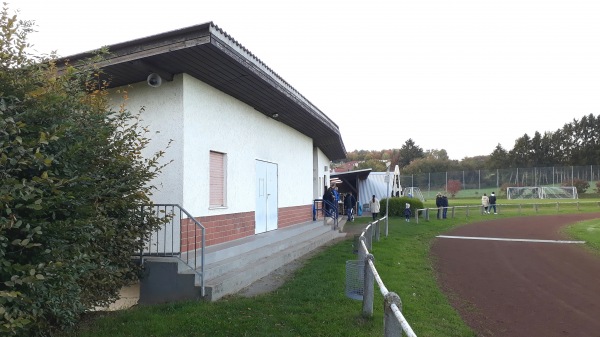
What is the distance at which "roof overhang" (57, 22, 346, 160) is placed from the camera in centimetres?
723

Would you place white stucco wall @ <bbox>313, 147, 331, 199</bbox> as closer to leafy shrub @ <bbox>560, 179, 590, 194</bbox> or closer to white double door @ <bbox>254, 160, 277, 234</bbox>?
white double door @ <bbox>254, 160, 277, 234</bbox>

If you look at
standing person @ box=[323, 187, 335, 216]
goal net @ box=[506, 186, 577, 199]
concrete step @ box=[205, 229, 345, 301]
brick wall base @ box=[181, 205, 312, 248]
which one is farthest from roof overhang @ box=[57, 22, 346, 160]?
goal net @ box=[506, 186, 577, 199]

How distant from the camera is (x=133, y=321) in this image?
5.98 metres

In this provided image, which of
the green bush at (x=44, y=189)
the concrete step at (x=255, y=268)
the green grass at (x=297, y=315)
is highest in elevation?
the green bush at (x=44, y=189)

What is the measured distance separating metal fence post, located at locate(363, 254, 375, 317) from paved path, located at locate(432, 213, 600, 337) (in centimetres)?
180

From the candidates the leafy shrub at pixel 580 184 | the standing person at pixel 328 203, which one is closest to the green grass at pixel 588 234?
the standing person at pixel 328 203

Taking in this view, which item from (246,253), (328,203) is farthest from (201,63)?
(328,203)

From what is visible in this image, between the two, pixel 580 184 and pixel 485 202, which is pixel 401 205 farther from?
pixel 580 184

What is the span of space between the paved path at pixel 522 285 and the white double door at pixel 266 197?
460cm

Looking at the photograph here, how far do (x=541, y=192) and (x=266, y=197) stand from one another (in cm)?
4625

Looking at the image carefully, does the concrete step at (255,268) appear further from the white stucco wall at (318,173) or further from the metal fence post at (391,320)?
the white stucco wall at (318,173)

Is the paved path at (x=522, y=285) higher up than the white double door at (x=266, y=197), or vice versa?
the white double door at (x=266, y=197)

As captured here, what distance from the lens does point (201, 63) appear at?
809 cm

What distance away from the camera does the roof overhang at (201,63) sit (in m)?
7.23
